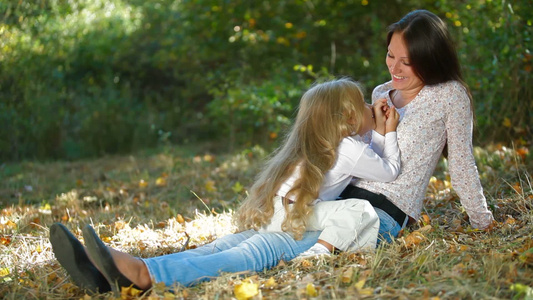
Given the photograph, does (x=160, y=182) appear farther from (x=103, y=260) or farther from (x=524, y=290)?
(x=524, y=290)

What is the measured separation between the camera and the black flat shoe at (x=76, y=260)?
2377mm

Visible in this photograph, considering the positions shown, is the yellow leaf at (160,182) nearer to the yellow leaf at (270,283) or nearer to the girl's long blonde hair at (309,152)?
the girl's long blonde hair at (309,152)

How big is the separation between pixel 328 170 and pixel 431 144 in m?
0.56

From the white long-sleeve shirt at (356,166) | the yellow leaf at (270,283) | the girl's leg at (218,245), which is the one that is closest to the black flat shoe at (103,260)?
the girl's leg at (218,245)

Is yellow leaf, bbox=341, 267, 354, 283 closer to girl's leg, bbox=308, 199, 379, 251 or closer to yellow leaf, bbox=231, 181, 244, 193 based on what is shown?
girl's leg, bbox=308, 199, 379, 251

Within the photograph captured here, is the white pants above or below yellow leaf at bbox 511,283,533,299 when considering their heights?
above

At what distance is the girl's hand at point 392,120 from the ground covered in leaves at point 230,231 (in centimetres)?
53

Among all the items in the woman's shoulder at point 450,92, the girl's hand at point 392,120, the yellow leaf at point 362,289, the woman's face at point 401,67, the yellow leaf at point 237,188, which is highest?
the woman's face at point 401,67

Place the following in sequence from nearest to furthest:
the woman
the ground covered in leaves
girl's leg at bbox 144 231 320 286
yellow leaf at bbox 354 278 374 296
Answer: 1. yellow leaf at bbox 354 278 374 296
2. the ground covered in leaves
3. girl's leg at bbox 144 231 320 286
4. the woman

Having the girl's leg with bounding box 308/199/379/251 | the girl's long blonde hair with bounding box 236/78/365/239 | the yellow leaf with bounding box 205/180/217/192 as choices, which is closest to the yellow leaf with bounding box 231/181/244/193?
the yellow leaf with bounding box 205/180/217/192

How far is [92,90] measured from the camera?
817 centimetres

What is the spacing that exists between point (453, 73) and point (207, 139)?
6103 millimetres

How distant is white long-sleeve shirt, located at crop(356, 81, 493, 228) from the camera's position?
2.88 meters

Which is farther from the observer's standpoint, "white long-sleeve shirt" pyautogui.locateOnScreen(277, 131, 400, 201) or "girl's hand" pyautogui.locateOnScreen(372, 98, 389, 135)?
"girl's hand" pyautogui.locateOnScreen(372, 98, 389, 135)
